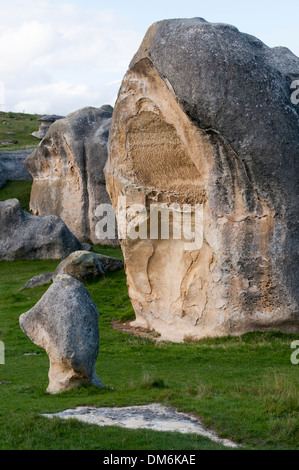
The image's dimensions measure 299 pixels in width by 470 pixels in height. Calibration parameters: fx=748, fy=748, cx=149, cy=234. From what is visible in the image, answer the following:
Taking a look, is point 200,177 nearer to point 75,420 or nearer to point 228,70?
point 228,70

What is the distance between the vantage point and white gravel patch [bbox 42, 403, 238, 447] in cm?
896

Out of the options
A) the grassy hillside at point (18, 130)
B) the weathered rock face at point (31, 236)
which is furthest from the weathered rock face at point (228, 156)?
the grassy hillside at point (18, 130)

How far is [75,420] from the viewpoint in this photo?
8867 millimetres

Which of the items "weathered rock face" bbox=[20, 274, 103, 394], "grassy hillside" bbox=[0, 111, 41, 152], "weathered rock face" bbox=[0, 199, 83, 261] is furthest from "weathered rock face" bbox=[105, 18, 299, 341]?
"grassy hillside" bbox=[0, 111, 41, 152]

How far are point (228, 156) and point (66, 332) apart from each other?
6.35 m

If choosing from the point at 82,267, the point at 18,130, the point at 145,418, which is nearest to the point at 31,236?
the point at 82,267

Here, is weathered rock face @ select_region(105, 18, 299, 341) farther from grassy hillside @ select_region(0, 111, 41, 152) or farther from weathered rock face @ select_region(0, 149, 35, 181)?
grassy hillside @ select_region(0, 111, 41, 152)

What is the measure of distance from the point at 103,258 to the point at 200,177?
7806 mm

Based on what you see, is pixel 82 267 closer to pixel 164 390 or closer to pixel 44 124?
pixel 164 390

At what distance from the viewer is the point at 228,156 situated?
1616cm

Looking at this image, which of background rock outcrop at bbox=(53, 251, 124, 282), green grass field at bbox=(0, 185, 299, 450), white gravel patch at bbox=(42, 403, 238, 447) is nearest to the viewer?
green grass field at bbox=(0, 185, 299, 450)

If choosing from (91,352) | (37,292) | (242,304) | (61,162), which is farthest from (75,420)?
(61,162)

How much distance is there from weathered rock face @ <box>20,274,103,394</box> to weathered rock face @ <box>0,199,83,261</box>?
17472 millimetres

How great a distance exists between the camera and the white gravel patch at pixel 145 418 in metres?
8.96
